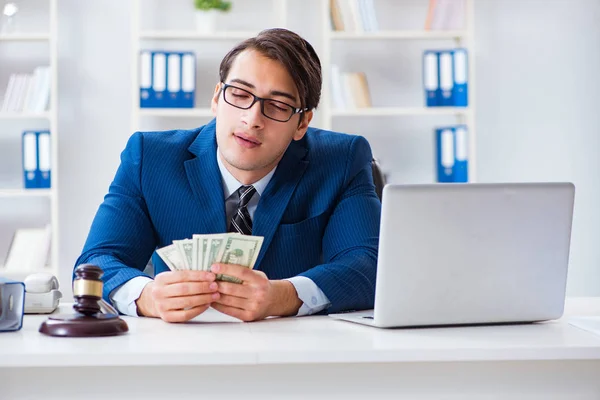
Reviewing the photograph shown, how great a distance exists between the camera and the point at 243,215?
1.88m

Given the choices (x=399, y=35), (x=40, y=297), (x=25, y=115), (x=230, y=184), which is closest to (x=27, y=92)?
(x=25, y=115)

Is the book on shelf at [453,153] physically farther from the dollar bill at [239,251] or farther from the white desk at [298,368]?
the white desk at [298,368]

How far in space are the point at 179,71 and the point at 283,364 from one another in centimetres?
295

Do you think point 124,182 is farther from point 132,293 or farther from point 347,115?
point 347,115

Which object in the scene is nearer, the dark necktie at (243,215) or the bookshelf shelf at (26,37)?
the dark necktie at (243,215)

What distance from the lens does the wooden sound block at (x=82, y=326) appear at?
3.89 feet

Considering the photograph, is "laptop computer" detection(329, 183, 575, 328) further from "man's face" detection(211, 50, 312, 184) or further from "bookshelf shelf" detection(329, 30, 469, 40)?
"bookshelf shelf" detection(329, 30, 469, 40)

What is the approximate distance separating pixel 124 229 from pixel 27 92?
91.9 inches

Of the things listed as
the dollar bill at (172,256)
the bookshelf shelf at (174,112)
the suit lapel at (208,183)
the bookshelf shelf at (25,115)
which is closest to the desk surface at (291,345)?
the dollar bill at (172,256)

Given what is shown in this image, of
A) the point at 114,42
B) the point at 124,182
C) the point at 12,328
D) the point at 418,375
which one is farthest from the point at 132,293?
the point at 114,42

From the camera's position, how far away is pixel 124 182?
191 centimetres

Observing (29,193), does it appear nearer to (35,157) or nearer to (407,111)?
(35,157)

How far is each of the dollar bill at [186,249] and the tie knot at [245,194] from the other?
0.52 m

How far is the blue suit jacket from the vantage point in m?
1.83
